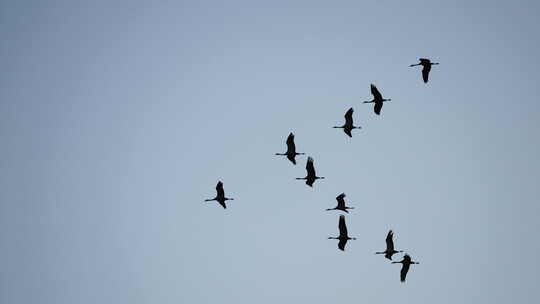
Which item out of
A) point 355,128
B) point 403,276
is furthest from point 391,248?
point 355,128

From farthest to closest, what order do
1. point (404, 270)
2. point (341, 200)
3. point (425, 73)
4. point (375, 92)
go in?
point (341, 200) → point (425, 73) → point (404, 270) → point (375, 92)

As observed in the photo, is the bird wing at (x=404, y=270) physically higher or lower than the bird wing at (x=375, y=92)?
lower

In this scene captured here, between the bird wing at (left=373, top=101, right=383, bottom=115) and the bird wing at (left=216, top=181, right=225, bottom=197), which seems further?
the bird wing at (left=216, top=181, right=225, bottom=197)

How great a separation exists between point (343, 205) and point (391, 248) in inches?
217

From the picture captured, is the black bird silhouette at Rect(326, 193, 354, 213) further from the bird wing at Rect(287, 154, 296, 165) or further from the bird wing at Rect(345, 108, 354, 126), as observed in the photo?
the bird wing at Rect(345, 108, 354, 126)

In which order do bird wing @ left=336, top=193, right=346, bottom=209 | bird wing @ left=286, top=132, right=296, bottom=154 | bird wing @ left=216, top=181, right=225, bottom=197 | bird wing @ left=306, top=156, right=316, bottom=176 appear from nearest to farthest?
bird wing @ left=306, top=156, right=316, bottom=176 < bird wing @ left=286, top=132, right=296, bottom=154 < bird wing @ left=336, top=193, right=346, bottom=209 < bird wing @ left=216, top=181, right=225, bottom=197

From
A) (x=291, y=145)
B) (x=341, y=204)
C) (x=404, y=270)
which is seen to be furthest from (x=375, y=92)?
(x=404, y=270)

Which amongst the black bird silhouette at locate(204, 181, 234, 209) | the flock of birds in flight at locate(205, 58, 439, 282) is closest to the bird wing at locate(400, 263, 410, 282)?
the flock of birds in flight at locate(205, 58, 439, 282)

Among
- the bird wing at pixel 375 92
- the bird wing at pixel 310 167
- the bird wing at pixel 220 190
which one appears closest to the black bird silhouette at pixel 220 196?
the bird wing at pixel 220 190

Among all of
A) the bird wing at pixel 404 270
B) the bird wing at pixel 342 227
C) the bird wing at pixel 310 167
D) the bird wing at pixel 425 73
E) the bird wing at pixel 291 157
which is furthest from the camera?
the bird wing at pixel 291 157

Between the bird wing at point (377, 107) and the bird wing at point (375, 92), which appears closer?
the bird wing at point (375, 92)

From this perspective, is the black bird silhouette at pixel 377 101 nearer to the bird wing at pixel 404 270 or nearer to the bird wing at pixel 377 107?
the bird wing at pixel 377 107

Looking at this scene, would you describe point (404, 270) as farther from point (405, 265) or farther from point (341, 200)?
point (341, 200)

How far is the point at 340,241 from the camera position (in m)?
111
